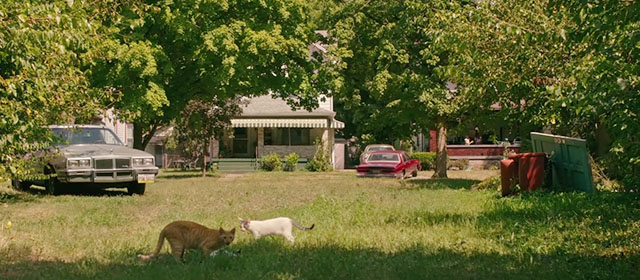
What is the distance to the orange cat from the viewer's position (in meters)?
8.33

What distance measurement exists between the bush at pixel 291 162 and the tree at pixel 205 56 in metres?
11.9

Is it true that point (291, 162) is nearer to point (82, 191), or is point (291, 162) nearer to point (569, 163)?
point (82, 191)

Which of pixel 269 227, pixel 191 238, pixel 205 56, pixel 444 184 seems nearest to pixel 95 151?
pixel 205 56

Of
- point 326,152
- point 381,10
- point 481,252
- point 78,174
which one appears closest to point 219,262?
point 481,252

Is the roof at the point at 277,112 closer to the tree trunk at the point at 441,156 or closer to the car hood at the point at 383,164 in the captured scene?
the car hood at the point at 383,164

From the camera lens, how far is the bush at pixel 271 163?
139ft

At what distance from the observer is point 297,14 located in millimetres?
29750

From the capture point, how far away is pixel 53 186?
19641 millimetres

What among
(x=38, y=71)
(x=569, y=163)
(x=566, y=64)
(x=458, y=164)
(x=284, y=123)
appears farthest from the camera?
(x=458, y=164)

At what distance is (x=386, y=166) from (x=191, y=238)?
85.7 ft

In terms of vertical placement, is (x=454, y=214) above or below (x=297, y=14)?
below

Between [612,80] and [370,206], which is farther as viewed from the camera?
[370,206]

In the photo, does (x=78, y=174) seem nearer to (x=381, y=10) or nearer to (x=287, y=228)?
(x=287, y=228)

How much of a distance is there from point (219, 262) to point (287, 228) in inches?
68.3
